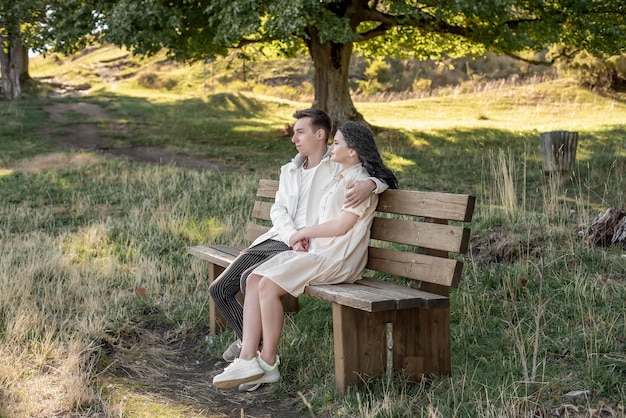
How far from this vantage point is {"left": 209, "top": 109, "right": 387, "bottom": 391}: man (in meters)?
4.79

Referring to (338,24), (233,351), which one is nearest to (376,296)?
(233,351)

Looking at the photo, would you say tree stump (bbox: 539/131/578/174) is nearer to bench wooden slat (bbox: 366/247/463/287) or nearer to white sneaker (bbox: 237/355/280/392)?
bench wooden slat (bbox: 366/247/463/287)

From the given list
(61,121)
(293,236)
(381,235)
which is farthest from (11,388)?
(61,121)

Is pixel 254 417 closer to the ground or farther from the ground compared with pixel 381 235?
closer to the ground

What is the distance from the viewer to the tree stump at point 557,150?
396 inches

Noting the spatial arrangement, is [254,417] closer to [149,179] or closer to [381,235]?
[381,235]

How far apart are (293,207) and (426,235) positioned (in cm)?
101

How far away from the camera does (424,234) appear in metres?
4.28

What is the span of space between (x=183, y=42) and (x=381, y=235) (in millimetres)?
13494

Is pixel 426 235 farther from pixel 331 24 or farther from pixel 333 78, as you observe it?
pixel 333 78

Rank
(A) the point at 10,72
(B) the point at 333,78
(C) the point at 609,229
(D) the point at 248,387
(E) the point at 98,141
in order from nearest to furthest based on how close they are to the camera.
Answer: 1. (D) the point at 248,387
2. (C) the point at 609,229
3. (B) the point at 333,78
4. (E) the point at 98,141
5. (A) the point at 10,72

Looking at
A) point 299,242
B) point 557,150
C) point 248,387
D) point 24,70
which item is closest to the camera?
→ point 248,387

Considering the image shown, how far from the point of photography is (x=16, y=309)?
5.30 meters

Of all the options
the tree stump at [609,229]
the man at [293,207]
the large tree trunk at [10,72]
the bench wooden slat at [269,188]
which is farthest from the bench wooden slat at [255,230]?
the large tree trunk at [10,72]
